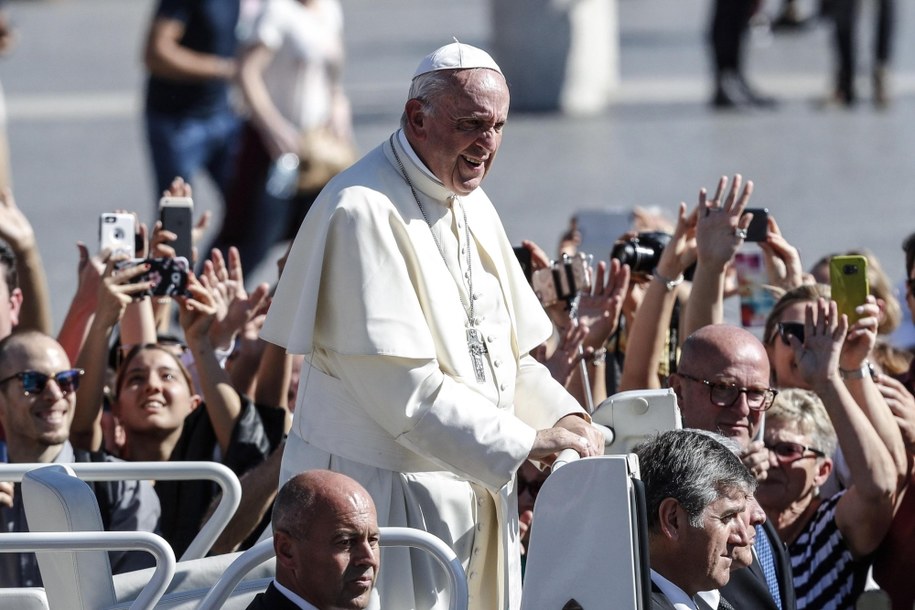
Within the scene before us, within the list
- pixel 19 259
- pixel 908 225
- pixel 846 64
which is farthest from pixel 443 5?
pixel 19 259

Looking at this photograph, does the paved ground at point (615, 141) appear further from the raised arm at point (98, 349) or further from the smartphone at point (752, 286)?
the raised arm at point (98, 349)

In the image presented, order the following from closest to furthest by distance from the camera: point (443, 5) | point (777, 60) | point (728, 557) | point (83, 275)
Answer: point (728, 557) < point (83, 275) < point (777, 60) < point (443, 5)

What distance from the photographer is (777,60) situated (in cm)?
1852

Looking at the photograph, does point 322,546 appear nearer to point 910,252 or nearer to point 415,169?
point 415,169

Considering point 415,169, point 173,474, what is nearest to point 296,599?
point 173,474

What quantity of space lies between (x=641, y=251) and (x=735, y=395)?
1138mm

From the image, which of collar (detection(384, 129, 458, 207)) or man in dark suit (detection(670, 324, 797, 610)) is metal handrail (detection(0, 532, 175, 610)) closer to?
collar (detection(384, 129, 458, 207))

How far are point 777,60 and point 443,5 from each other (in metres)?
6.98

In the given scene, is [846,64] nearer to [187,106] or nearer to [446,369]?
[187,106]

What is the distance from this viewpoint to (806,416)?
15.7ft

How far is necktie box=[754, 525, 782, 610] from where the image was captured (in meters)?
4.14

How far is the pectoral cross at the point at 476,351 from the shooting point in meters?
3.72

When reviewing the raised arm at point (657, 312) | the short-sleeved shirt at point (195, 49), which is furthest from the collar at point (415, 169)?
the short-sleeved shirt at point (195, 49)

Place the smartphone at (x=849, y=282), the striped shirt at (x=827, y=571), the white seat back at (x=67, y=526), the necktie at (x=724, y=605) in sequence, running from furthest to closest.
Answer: the smartphone at (x=849, y=282) → the striped shirt at (x=827, y=571) → the necktie at (x=724, y=605) → the white seat back at (x=67, y=526)
